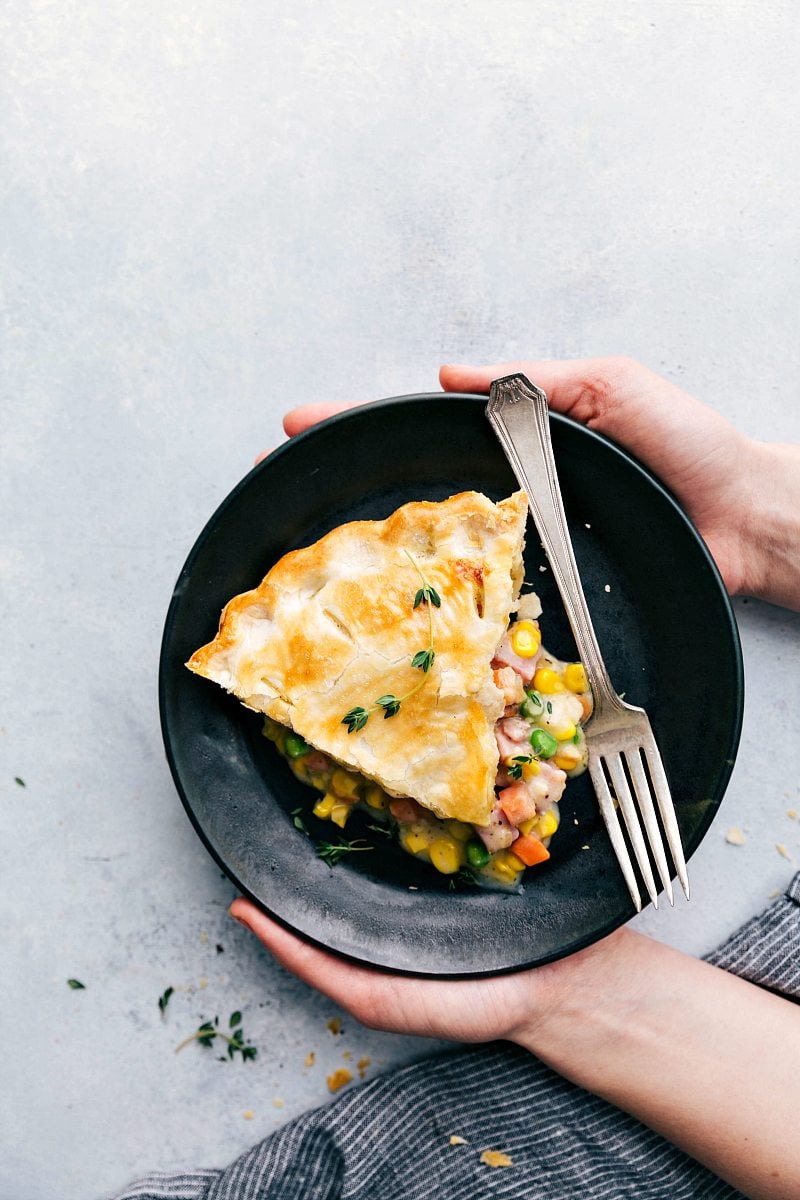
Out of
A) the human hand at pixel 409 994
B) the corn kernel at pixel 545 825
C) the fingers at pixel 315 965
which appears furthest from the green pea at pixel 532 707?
the fingers at pixel 315 965

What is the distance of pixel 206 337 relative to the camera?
13.7ft

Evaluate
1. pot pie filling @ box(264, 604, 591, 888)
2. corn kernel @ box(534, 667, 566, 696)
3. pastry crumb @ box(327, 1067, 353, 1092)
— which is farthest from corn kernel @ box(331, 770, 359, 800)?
pastry crumb @ box(327, 1067, 353, 1092)

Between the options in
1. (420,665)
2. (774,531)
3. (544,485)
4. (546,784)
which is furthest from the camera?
(774,531)

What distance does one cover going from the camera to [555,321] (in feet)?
13.7

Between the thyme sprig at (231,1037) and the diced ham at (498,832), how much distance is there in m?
1.46

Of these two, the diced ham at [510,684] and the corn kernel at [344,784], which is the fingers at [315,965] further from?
the diced ham at [510,684]

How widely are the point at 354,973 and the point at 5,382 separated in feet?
9.83

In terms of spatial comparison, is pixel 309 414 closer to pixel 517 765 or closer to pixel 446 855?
pixel 517 765

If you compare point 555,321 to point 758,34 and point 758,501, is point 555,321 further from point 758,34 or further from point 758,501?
point 758,34

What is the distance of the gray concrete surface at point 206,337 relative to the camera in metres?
4.14

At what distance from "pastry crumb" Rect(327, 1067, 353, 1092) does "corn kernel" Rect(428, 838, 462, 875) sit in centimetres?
114

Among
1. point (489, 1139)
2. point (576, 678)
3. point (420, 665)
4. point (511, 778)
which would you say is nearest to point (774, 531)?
point (576, 678)

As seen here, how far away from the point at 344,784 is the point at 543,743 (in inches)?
32.9

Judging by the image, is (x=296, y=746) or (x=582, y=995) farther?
(x=582, y=995)
